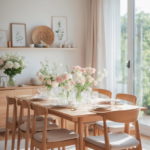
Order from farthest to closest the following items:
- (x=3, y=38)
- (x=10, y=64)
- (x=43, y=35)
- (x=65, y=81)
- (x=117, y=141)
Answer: (x=43, y=35), (x=3, y=38), (x=10, y=64), (x=65, y=81), (x=117, y=141)

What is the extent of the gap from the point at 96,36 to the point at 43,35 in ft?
3.56

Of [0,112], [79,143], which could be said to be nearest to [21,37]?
[0,112]

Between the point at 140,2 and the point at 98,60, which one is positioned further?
the point at 98,60

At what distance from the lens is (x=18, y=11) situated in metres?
5.55

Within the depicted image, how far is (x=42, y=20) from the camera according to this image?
5.75 meters

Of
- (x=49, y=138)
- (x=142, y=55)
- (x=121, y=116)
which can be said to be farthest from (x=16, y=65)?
(x=121, y=116)

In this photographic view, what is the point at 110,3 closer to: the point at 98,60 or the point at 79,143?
the point at 98,60

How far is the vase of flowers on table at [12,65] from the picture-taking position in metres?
5.02

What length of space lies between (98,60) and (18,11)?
1.86 metres

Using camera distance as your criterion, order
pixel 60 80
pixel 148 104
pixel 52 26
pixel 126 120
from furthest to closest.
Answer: pixel 52 26, pixel 148 104, pixel 60 80, pixel 126 120

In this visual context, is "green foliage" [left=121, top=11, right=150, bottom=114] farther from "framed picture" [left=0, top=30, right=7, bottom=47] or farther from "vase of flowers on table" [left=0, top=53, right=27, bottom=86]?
"framed picture" [left=0, top=30, right=7, bottom=47]

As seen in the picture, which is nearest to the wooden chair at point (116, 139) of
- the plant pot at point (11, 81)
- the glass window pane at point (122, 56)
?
the glass window pane at point (122, 56)

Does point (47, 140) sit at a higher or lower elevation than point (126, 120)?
lower

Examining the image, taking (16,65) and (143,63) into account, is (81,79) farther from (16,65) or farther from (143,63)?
(16,65)
